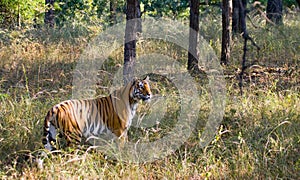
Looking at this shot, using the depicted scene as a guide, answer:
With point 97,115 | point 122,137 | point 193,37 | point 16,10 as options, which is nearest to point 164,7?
point 16,10

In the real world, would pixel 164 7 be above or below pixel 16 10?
above

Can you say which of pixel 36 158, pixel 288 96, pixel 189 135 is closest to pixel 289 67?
pixel 288 96

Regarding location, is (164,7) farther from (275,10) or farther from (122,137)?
(122,137)

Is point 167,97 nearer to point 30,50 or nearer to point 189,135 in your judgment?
point 189,135

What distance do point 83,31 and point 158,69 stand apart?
3.34m

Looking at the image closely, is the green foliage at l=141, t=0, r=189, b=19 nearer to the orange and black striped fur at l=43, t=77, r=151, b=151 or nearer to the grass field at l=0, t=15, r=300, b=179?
the grass field at l=0, t=15, r=300, b=179

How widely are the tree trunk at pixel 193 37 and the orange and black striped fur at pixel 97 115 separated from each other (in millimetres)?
2850

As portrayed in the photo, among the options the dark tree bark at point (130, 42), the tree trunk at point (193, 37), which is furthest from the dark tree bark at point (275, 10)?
the dark tree bark at point (130, 42)

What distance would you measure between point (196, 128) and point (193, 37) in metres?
3.25

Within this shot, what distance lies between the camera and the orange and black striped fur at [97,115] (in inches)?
208

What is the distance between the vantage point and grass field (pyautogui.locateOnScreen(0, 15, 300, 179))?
15.3ft

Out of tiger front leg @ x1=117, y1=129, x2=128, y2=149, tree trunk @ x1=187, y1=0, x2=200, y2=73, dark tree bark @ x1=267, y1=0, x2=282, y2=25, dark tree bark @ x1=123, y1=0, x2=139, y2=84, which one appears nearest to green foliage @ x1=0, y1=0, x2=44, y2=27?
dark tree bark @ x1=123, y1=0, x2=139, y2=84

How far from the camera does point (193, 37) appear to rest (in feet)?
28.9

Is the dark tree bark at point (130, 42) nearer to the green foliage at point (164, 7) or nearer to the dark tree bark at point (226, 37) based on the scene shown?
the dark tree bark at point (226, 37)
